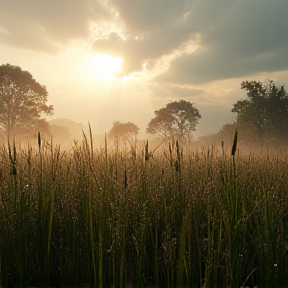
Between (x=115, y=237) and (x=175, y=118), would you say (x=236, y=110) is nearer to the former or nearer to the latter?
(x=175, y=118)

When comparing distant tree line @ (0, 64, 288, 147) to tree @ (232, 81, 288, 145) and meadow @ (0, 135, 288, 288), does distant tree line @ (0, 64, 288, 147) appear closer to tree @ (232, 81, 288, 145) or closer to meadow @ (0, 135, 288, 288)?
tree @ (232, 81, 288, 145)

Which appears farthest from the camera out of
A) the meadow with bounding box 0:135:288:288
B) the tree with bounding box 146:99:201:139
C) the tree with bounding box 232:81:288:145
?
the tree with bounding box 146:99:201:139

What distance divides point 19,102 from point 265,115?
26.2m

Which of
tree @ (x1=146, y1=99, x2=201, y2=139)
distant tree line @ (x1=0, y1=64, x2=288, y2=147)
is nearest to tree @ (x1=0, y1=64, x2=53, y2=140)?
distant tree line @ (x1=0, y1=64, x2=288, y2=147)

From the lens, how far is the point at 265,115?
3603 centimetres

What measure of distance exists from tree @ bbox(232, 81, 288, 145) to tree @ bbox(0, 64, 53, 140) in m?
22.1

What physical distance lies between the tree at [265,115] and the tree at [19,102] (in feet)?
72.4

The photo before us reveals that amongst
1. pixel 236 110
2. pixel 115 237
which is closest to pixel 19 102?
pixel 236 110

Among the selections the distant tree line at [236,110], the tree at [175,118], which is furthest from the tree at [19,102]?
the tree at [175,118]

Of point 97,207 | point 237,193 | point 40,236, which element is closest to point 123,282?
point 97,207

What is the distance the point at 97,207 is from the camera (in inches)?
117

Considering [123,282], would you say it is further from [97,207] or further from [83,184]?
[83,184]

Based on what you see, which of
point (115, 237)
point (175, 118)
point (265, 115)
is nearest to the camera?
point (115, 237)

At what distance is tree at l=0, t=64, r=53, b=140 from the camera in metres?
36.1
